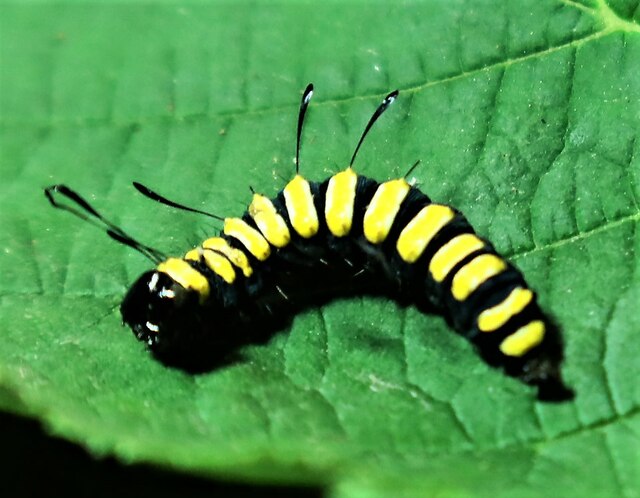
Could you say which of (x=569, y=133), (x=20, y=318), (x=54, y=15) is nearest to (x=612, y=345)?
(x=569, y=133)

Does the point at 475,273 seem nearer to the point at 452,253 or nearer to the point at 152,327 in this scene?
the point at 452,253

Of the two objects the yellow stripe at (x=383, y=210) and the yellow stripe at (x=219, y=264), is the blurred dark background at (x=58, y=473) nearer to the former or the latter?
the yellow stripe at (x=219, y=264)

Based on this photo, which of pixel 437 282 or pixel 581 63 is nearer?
pixel 437 282

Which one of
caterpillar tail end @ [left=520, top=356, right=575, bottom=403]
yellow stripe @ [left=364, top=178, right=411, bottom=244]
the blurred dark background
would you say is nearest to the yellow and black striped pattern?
yellow stripe @ [left=364, top=178, right=411, bottom=244]

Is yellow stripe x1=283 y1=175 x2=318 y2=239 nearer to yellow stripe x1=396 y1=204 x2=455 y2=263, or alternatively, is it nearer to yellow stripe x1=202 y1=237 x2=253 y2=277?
yellow stripe x1=202 y1=237 x2=253 y2=277

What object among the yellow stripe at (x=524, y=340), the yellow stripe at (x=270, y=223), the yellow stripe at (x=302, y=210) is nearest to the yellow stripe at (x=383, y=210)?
the yellow stripe at (x=302, y=210)

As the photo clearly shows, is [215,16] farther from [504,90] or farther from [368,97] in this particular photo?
[504,90]

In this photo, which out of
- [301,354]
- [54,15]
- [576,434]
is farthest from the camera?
[54,15]
